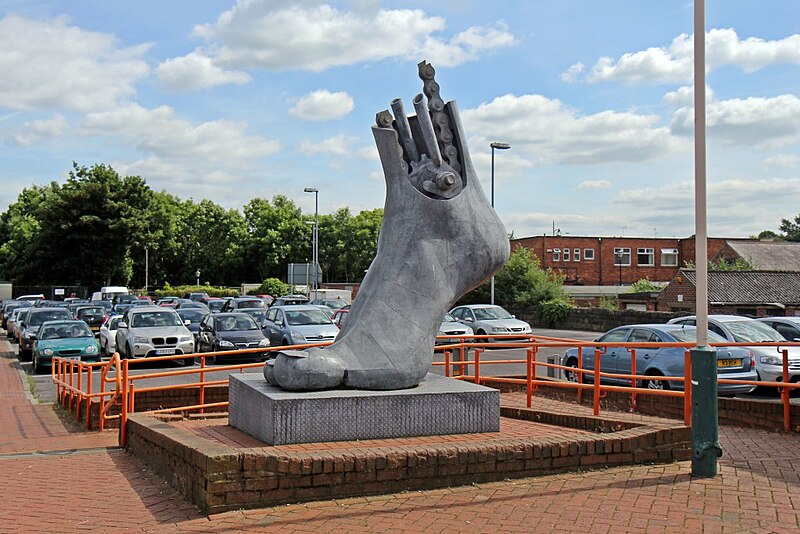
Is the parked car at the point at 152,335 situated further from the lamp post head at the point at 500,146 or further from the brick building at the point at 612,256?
the brick building at the point at 612,256

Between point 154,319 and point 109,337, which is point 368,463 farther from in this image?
point 109,337

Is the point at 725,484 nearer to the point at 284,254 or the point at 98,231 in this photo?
the point at 98,231

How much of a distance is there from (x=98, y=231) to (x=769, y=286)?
50.0m

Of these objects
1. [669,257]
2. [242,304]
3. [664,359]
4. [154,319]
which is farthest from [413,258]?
[669,257]

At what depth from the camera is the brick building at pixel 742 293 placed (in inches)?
1527

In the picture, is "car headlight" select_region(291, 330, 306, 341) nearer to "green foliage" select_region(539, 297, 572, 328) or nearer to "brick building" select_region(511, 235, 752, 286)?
"green foliage" select_region(539, 297, 572, 328)

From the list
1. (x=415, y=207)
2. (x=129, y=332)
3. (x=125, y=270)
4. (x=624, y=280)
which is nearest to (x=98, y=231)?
(x=125, y=270)

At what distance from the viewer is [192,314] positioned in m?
31.9

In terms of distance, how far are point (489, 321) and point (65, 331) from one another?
45.6ft

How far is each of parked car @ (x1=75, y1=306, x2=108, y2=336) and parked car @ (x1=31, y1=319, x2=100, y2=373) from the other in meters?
14.0

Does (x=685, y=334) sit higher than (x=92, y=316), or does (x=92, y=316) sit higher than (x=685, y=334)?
(x=685, y=334)

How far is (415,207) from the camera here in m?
9.48

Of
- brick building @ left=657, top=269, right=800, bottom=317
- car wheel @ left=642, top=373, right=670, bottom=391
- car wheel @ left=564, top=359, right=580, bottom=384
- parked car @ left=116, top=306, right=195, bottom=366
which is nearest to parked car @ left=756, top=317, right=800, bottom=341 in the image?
car wheel @ left=564, top=359, right=580, bottom=384

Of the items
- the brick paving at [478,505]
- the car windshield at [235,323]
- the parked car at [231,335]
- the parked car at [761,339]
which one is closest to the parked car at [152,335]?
the parked car at [231,335]
